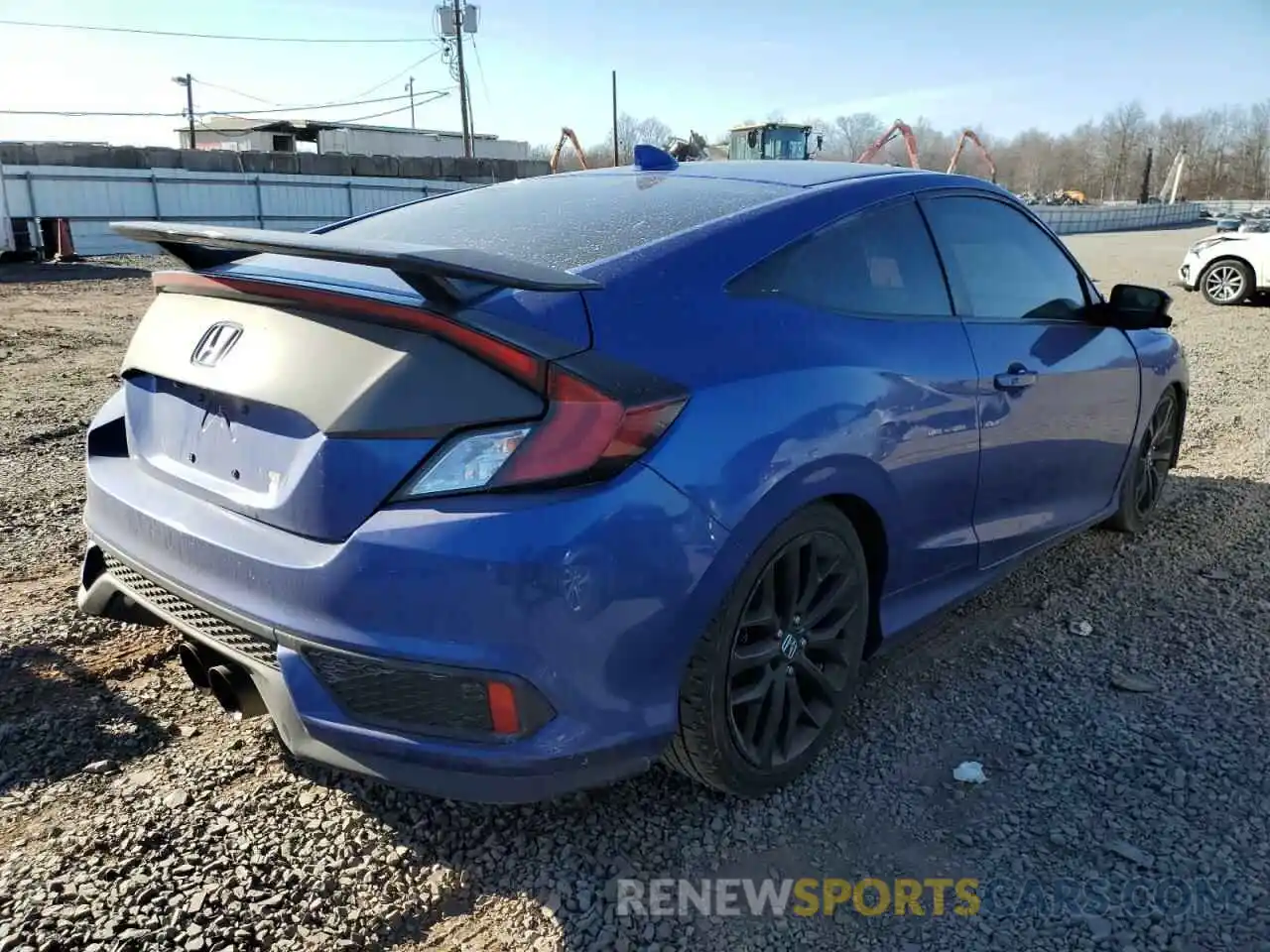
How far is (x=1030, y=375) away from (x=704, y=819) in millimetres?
1812

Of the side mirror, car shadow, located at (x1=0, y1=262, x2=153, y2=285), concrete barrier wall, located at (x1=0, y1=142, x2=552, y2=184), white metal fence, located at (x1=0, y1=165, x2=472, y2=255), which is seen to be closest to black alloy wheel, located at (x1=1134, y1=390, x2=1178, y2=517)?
the side mirror

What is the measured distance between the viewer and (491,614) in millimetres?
1923

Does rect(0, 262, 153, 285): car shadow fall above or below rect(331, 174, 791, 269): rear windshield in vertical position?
below

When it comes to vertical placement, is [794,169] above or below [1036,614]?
above

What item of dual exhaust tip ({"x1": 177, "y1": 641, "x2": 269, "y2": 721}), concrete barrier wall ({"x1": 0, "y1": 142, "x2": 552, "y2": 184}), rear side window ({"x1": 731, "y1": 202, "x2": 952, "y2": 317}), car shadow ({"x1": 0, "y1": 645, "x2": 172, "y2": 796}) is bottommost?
car shadow ({"x1": 0, "y1": 645, "x2": 172, "y2": 796})

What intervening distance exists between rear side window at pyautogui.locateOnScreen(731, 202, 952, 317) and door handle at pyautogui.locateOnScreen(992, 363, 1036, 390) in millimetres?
282

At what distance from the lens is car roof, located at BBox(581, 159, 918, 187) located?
3.04m

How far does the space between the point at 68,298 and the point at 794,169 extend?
44.6ft

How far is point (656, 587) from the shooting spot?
2057 millimetres

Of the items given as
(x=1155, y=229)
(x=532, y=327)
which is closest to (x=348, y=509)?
(x=532, y=327)

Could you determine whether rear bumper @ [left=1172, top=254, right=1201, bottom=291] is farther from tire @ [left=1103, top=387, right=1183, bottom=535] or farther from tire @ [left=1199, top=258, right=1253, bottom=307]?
tire @ [left=1103, top=387, right=1183, bottom=535]

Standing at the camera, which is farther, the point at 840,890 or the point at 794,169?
the point at 794,169

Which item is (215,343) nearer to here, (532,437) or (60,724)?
(532,437)

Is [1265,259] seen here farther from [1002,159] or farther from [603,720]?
[1002,159]
